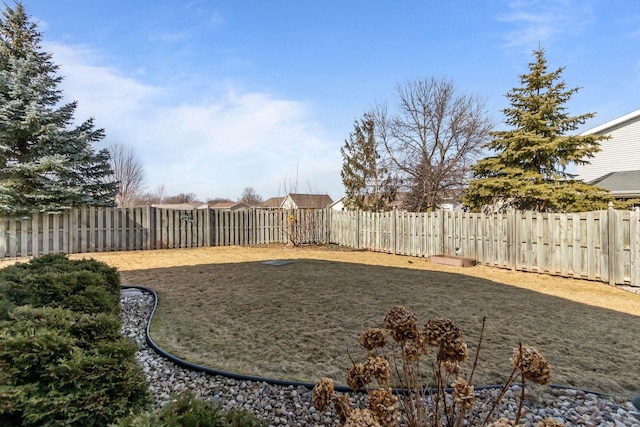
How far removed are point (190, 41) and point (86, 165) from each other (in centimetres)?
593

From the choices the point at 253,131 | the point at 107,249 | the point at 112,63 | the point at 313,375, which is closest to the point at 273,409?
the point at 313,375

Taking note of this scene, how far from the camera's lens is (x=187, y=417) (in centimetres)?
130

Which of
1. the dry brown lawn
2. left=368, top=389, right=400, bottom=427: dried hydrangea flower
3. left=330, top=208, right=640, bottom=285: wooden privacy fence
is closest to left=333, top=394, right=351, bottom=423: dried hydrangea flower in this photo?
left=368, top=389, right=400, bottom=427: dried hydrangea flower

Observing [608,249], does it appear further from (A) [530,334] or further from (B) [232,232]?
(B) [232,232]

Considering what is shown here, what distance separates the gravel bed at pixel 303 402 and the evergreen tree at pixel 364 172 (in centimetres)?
1656

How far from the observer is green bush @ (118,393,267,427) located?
118 centimetres

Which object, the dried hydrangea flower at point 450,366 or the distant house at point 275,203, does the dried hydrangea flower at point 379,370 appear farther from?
the distant house at point 275,203

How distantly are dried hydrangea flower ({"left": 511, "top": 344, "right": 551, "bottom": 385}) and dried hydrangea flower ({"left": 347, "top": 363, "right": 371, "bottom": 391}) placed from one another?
52 centimetres

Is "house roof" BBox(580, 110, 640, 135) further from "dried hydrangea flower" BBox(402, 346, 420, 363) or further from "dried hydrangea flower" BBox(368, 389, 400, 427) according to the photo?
"dried hydrangea flower" BBox(368, 389, 400, 427)

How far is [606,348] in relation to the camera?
3.14 m

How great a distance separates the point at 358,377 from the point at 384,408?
241 millimetres

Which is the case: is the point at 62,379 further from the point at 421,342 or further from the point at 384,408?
the point at 421,342

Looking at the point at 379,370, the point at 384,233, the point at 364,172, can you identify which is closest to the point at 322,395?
the point at 379,370

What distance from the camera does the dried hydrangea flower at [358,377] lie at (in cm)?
127
